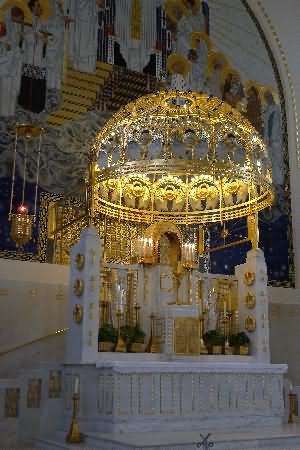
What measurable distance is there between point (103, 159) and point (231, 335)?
3.36m

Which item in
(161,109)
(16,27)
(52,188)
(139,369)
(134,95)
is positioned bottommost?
(139,369)

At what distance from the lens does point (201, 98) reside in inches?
377

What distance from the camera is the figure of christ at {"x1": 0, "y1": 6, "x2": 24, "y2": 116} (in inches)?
433

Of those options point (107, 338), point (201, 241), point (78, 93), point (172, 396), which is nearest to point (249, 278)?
point (201, 241)

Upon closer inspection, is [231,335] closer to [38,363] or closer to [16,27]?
→ [38,363]

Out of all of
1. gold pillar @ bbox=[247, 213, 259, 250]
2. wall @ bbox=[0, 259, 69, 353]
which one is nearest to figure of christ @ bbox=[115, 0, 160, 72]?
gold pillar @ bbox=[247, 213, 259, 250]

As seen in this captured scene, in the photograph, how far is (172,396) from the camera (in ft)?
26.2

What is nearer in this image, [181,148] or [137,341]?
[137,341]

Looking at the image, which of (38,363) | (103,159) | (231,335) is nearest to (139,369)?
(38,363)

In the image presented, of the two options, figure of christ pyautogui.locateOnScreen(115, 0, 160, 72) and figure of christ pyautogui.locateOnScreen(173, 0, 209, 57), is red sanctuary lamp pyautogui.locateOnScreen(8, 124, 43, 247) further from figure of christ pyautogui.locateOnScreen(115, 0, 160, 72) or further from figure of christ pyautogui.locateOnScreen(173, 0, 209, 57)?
figure of christ pyautogui.locateOnScreen(173, 0, 209, 57)

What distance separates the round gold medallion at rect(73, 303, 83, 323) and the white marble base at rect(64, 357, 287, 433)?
0.61m

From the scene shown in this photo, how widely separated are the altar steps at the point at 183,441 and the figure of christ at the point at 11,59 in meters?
5.77

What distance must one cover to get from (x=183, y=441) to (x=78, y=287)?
8.87ft

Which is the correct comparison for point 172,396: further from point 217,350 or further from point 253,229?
point 253,229
